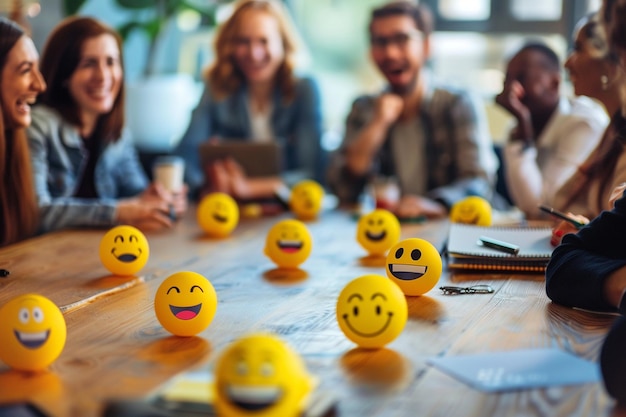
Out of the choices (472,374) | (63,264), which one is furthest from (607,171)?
(63,264)

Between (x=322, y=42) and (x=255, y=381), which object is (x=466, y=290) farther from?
(x=322, y=42)

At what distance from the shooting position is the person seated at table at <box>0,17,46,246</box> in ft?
7.02

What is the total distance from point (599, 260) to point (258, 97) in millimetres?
2049

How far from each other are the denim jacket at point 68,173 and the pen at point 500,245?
1.06 m

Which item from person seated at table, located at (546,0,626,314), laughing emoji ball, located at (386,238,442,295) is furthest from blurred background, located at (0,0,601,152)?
person seated at table, located at (546,0,626,314)

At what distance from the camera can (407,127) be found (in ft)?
10.2

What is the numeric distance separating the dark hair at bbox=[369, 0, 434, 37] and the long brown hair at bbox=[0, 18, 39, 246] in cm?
137

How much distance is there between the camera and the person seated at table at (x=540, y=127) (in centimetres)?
261

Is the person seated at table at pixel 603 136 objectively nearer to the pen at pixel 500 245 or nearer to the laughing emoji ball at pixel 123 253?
the pen at pixel 500 245

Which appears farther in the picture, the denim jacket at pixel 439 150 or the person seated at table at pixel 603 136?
the denim jacket at pixel 439 150

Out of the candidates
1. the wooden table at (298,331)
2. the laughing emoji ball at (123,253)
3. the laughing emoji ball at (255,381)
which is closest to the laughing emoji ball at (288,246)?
the wooden table at (298,331)

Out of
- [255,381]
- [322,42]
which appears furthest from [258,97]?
[255,381]

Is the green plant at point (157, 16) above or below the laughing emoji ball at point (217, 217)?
above

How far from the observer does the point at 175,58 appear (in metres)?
4.65
